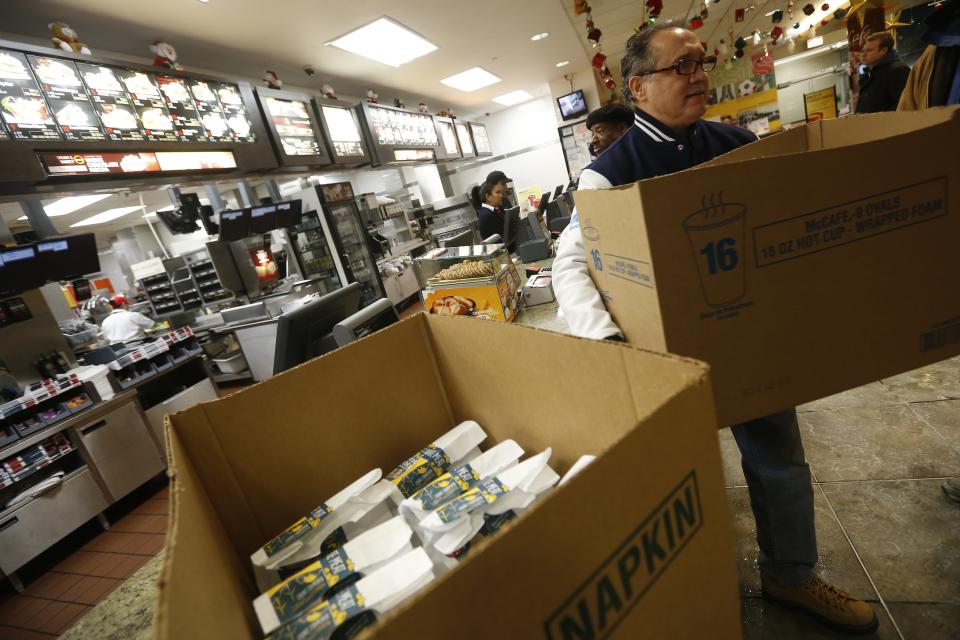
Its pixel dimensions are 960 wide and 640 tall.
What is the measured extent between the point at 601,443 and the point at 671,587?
234 mm

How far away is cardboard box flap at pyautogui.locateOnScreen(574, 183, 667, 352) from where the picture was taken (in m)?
0.75

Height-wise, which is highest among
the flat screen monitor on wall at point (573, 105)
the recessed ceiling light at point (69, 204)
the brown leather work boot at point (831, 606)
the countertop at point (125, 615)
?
the recessed ceiling light at point (69, 204)

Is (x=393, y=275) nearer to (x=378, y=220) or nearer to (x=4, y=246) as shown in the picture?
(x=378, y=220)

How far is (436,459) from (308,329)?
0.98 m

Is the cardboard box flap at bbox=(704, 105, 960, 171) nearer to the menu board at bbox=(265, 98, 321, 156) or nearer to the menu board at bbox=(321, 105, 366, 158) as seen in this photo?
the menu board at bbox=(265, 98, 321, 156)

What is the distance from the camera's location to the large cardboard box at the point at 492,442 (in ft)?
1.10

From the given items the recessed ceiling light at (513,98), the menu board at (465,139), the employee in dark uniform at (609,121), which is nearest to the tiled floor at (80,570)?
the employee in dark uniform at (609,121)

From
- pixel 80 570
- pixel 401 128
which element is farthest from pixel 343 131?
pixel 80 570

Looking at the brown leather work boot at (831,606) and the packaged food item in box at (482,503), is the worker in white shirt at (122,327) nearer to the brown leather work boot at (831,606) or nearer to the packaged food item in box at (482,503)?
the packaged food item in box at (482,503)

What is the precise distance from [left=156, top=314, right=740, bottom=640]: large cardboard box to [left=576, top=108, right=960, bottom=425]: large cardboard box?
27 centimetres

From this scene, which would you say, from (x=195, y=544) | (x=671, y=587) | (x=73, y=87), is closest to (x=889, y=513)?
(x=671, y=587)

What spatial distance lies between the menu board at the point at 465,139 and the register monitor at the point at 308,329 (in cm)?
900

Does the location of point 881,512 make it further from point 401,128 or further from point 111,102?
point 401,128

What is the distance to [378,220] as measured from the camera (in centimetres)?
759
